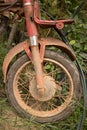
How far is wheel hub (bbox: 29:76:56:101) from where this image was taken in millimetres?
3982

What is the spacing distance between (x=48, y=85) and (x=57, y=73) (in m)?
0.43

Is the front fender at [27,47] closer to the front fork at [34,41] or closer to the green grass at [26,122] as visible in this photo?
the front fork at [34,41]

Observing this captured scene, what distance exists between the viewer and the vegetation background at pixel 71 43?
4008 millimetres

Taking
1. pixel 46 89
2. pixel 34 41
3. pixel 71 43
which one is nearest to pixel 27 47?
pixel 34 41

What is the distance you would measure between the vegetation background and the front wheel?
0.09 metres

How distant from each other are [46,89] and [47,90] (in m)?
0.02

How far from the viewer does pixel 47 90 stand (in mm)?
3979

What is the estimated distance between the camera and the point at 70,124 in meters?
4.05

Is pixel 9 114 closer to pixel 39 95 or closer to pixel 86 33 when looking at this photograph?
pixel 39 95

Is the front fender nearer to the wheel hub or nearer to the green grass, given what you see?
the wheel hub

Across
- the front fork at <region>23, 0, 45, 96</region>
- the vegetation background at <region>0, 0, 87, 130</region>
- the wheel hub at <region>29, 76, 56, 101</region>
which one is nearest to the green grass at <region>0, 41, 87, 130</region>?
the vegetation background at <region>0, 0, 87, 130</region>

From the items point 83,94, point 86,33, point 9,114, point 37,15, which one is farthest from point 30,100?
point 86,33

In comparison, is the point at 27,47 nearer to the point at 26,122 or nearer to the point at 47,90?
the point at 47,90

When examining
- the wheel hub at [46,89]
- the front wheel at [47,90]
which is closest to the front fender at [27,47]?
the front wheel at [47,90]
